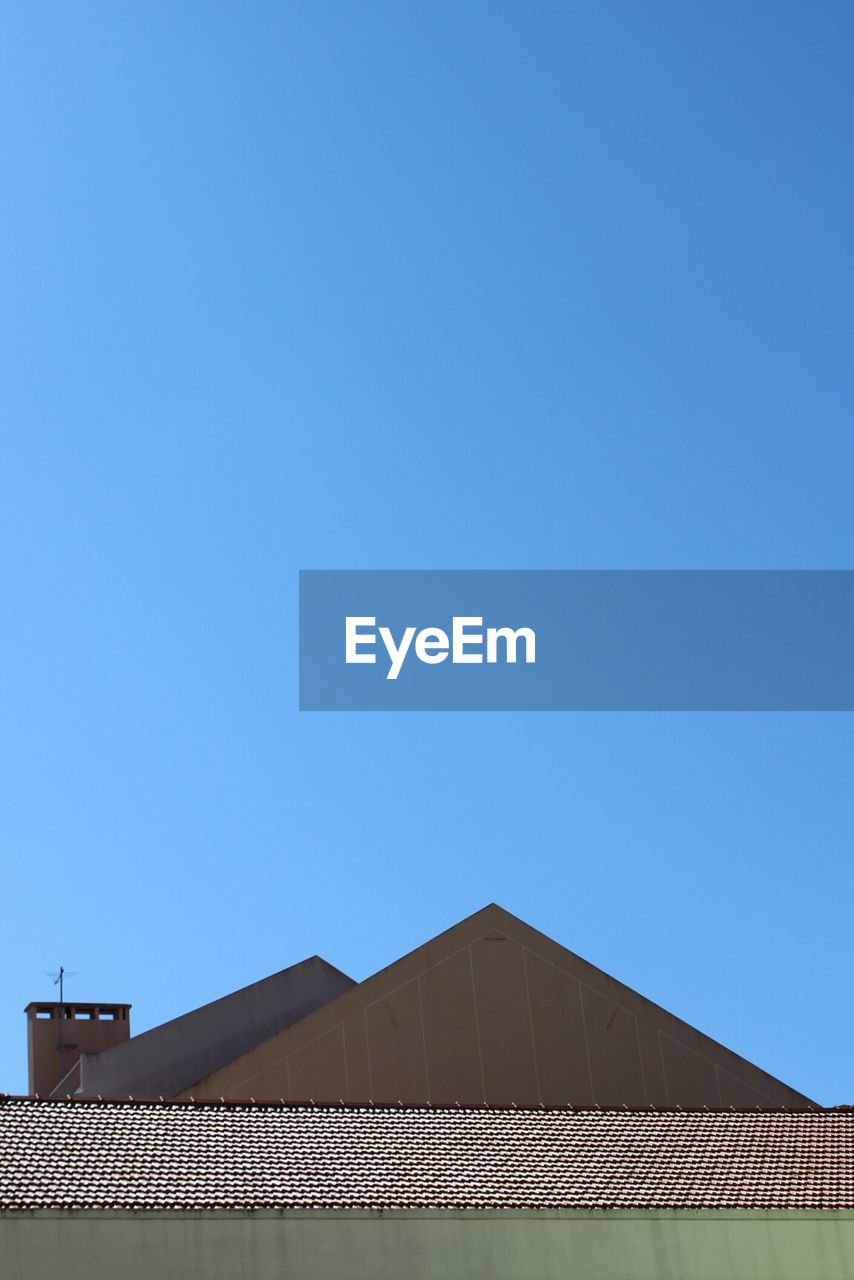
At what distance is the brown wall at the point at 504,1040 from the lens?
3978 cm

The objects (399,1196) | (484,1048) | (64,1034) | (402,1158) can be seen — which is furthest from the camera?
(64,1034)

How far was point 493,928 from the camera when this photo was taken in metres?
42.3

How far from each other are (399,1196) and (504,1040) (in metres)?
11.9

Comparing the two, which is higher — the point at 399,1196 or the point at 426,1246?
the point at 399,1196

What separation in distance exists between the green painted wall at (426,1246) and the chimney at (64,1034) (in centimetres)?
2113

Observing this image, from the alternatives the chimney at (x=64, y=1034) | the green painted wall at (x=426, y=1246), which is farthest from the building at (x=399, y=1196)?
the chimney at (x=64, y=1034)

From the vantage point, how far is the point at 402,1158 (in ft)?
104

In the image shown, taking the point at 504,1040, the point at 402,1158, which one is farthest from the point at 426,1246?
the point at 504,1040

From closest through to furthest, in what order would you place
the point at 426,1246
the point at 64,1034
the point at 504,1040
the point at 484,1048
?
the point at 426,1246 → the point at 484,1048 → the point at 504,1040 → the point at 64,1034

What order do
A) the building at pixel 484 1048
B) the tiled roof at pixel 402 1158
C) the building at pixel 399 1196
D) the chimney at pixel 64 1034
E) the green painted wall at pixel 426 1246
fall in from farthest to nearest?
1. the chimney at pixel 64 1034
2. the building at pixel 484 1048
3. the tiled roof at pixel 402 1158
4. the building at pixel 399 1196
5. the green painted wall at pixel 426 1246

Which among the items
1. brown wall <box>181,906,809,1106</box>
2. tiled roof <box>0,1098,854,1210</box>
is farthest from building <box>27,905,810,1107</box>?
tiled roof <box>0,1098,854,1210</box>

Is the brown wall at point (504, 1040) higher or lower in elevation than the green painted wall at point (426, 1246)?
higher

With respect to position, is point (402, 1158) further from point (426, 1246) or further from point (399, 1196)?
point (426, 1246)

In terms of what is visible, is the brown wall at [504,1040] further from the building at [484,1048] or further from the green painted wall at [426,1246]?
the green painted wall at [426,1246]
